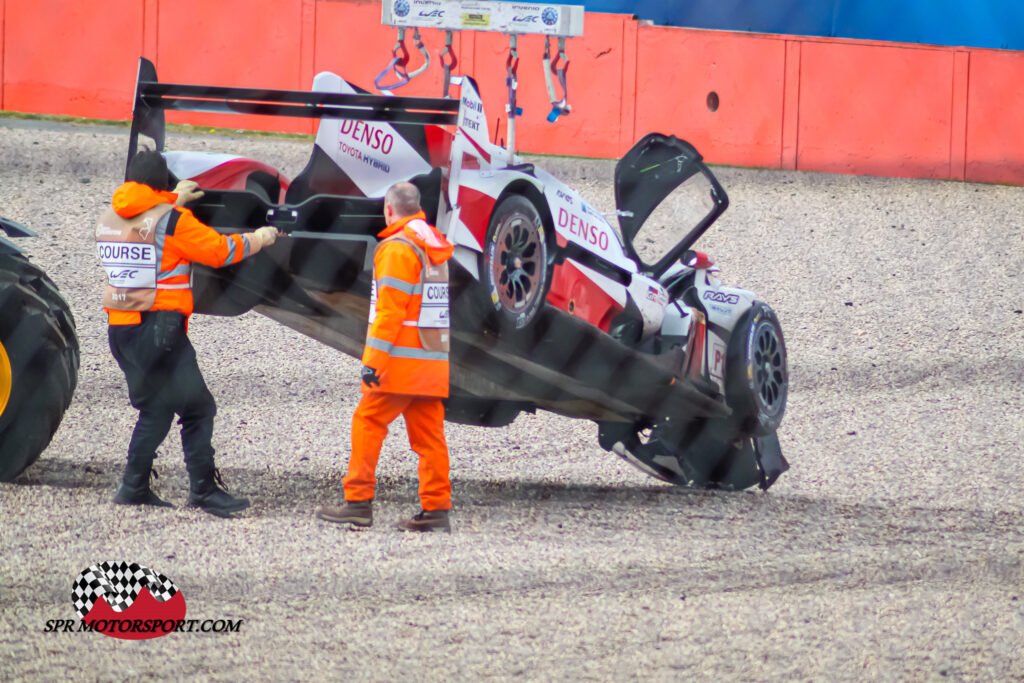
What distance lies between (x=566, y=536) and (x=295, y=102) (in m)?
2.46

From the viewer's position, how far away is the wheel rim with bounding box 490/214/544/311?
19.5ft

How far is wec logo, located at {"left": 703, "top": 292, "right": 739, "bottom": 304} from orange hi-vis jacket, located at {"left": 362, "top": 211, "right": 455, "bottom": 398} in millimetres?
2459

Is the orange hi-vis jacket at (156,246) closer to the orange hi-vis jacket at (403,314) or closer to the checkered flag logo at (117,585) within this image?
the orange hi-vis jacket at (403,314)

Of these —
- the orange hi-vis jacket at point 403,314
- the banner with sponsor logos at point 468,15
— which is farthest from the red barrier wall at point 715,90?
the orange hi-vis jacket at point 403,314

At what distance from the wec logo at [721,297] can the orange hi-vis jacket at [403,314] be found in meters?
2.46

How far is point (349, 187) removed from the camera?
598 cm

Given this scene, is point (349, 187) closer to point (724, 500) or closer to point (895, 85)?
point (724, 500)

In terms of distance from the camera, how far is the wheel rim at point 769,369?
301 inches

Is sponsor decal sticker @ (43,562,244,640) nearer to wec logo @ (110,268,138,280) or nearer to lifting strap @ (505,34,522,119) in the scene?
wec logo @ (110,268,138,280)

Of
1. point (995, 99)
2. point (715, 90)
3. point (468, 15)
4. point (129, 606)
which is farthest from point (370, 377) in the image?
point (995, 99)

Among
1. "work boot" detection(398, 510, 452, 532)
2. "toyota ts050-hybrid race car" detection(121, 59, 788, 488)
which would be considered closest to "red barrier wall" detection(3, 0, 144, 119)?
"toyota ts050-hybrid race car" detection(121, 59, 788, 488)

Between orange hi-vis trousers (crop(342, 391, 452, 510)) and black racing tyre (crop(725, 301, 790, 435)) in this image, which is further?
black racing tyre (crop(725, 301, 790, 435))

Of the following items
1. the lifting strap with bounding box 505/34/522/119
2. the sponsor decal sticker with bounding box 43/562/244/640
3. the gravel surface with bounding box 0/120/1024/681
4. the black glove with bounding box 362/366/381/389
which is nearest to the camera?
the gravel surface with bounding box 0/120/1024/681

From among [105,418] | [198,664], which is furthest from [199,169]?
[105,418]
